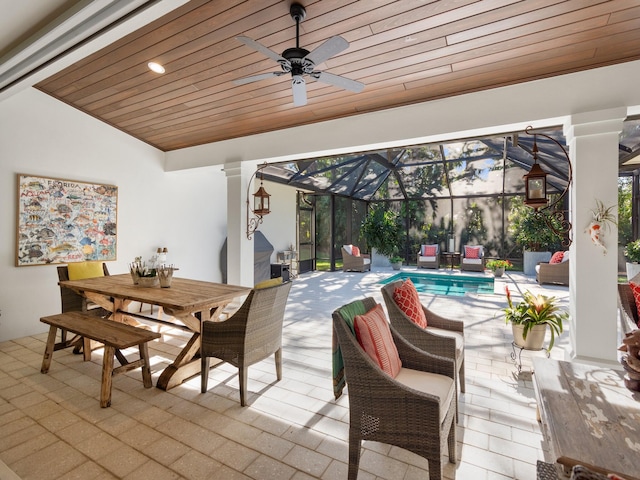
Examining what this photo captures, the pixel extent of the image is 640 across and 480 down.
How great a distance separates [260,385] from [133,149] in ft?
15.1

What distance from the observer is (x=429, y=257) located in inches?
423

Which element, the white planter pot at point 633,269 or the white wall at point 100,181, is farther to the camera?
the white planter pot at point 633,269

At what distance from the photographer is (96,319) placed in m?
3.14

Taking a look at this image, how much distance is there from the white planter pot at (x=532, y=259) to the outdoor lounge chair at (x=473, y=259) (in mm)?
1228

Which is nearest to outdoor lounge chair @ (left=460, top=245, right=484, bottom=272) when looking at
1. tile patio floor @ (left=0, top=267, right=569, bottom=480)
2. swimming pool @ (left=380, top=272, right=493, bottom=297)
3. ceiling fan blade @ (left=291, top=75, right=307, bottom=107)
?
swimming pool @ (left=380, top=272, right=493, bottom=297)

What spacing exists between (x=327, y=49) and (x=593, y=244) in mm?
2973

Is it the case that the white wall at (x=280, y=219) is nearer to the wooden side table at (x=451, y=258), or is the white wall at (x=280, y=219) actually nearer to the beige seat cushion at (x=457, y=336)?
the wooden side table at (x=451, y=258)

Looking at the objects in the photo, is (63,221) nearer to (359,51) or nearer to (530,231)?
(359,51)

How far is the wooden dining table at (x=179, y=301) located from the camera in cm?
274

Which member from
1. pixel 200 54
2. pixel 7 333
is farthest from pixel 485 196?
pixel 7 333

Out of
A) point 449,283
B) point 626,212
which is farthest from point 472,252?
point 626,212

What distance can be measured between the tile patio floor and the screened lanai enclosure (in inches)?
212

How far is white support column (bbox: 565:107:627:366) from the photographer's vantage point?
295cm

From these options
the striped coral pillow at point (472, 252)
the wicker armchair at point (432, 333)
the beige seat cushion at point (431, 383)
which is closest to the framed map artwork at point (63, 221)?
the wicker armchair at point (432, 333)
